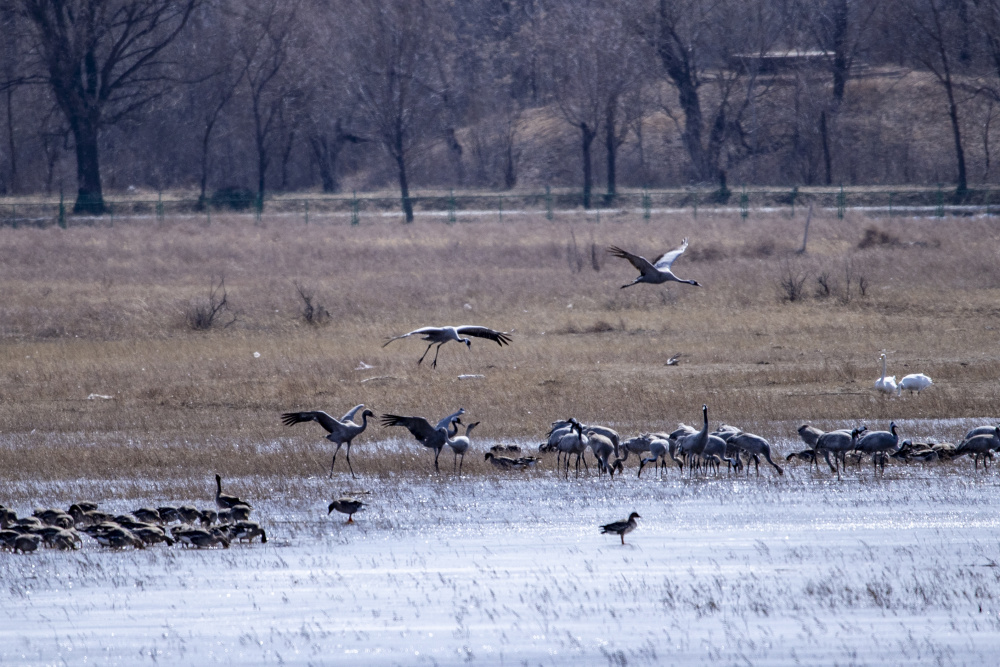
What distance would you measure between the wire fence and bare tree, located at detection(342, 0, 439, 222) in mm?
1799

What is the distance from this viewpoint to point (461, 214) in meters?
47.3

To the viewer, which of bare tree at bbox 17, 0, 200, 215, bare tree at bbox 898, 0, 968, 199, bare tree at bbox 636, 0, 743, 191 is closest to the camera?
bare tree at bbox 17, 0, 200, 215

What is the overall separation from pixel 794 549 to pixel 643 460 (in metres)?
3.09

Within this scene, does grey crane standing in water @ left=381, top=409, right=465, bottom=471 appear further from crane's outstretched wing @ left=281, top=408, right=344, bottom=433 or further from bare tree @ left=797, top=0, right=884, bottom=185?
bare tree @ left=797, top=0, right=884, bottom=185

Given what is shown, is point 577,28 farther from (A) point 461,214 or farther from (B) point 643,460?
→ (B) point 643,460

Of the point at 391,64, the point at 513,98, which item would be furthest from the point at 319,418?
the point at 513,98

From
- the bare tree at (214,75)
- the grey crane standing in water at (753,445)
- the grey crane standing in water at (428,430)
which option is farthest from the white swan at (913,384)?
the bare tree at (214,75)

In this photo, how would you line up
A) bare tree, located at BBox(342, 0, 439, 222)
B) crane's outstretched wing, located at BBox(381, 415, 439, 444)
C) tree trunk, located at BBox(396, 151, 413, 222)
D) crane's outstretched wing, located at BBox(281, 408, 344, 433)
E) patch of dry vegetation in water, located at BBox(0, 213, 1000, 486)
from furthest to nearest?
bare tree, located at BBox(342, 0, 439, 222)
tree trunk, located at BBox(396, 151, 413, 222)
patch of dry vegetation in water, located at BBox(0, 213, 1000, 486)
crane's outstretched wing, located at BBox(381, 415, 439, 444)
crane's outstretched wing, located at BBox(281, 408, 344, 433)

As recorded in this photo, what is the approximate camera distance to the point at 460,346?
19688mm

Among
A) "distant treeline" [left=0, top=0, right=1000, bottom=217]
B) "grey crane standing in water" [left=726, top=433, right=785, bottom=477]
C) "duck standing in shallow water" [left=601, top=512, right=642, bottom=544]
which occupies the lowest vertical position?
"duck standing in shallow water" [left=601, top=512, right=642, bottom=544]

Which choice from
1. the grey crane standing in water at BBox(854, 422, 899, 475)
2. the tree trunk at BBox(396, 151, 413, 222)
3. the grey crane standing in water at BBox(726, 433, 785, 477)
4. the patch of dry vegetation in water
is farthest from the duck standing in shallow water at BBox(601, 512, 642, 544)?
the tree trunk at BBox(396, 151, 413, 222)

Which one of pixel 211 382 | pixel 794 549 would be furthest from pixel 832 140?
pixel 794 549

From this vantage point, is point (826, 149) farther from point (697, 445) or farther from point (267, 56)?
point (697, 445)

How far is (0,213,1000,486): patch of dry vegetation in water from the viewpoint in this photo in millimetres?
14023
